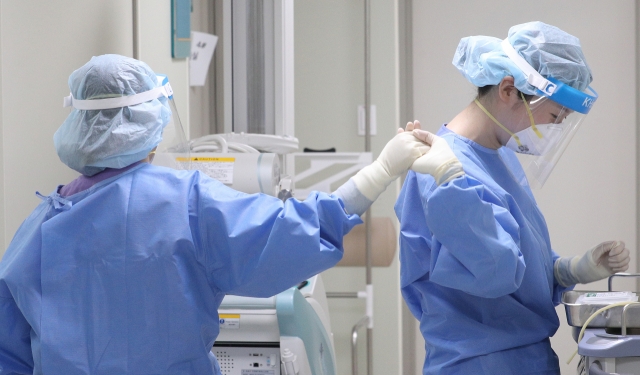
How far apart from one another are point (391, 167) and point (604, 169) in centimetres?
216

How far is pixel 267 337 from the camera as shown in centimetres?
176

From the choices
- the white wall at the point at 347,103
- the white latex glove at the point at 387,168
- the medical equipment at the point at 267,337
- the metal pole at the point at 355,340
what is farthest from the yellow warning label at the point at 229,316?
the white wall at the point at 347,103

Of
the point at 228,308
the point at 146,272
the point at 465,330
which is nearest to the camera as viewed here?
the point at 146,272

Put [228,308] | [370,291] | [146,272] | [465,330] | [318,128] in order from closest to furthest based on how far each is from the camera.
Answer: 1. [146,272]
2. [465,330]
3. [228,308]
4. [370,291]
5. [318,128]

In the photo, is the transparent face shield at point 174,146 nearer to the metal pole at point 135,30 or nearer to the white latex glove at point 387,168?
the white latex glove at point 387,168

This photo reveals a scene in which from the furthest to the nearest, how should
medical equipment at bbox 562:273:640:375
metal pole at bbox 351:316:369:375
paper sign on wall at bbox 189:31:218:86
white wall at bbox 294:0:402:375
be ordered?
white wall at bbox 294:0:402:375 → metal pole at bbox 351:316:369:375 → paper sign on wall at bbox 189:31:218:86 → medical equipment at bbox 562:273:640:375

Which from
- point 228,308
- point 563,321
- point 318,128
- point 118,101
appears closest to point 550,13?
point 318,128

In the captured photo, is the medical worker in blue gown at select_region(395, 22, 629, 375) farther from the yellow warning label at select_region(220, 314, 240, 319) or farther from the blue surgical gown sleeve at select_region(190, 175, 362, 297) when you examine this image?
the yellow warning label at select_region(220, 314, 240, 319)

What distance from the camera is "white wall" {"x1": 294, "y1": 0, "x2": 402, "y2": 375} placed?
3.09m

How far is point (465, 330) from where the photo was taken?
129 centimetres

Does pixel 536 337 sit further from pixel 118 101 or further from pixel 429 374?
pixel 118 101

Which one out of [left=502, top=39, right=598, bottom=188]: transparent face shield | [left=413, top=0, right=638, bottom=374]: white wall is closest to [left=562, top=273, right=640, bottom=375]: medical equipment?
[left=502, top=39, right=598, bottom=188]: transparent face shield

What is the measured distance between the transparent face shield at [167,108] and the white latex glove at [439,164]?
49cm

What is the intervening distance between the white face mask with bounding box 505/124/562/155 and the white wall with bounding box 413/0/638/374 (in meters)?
1.65
